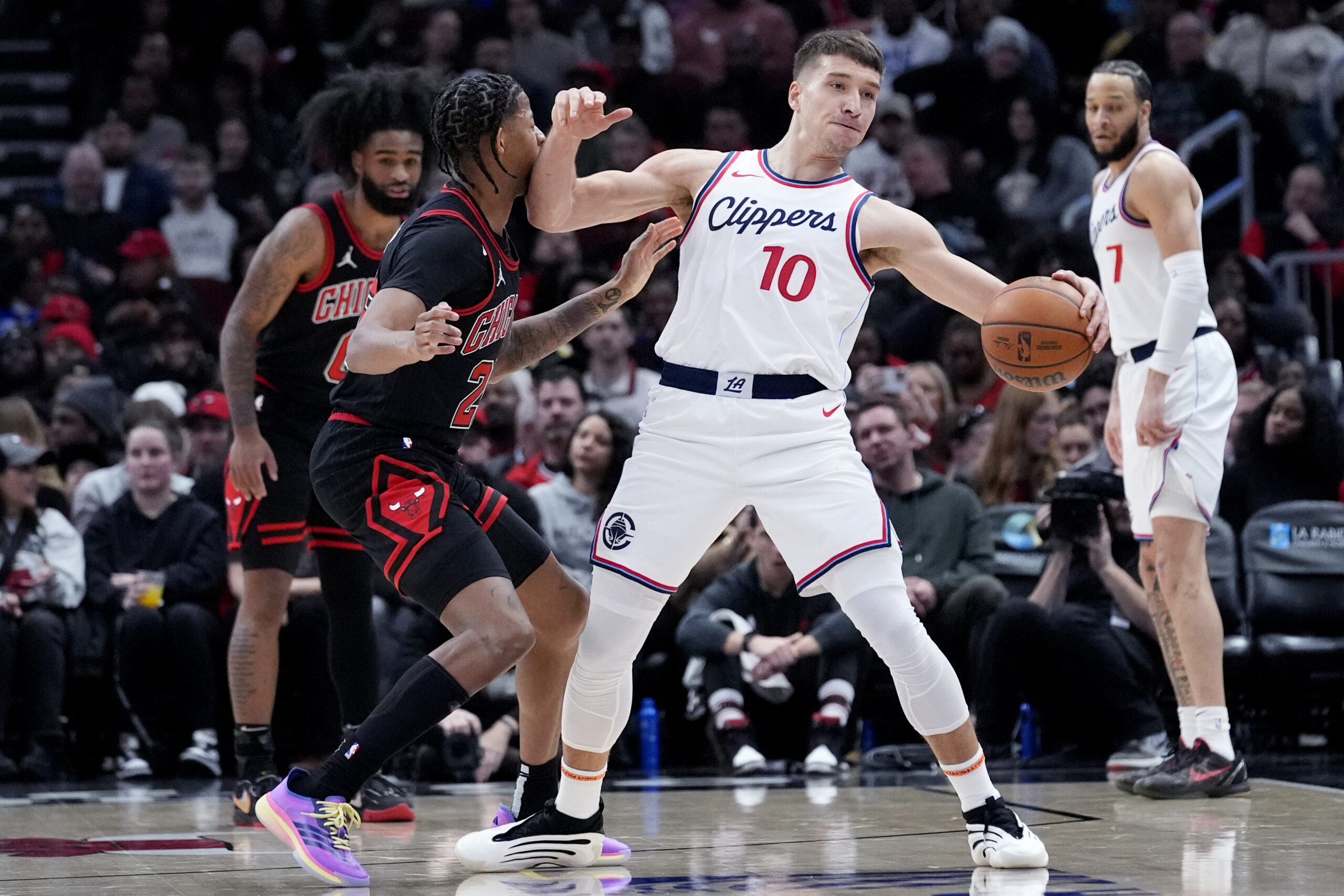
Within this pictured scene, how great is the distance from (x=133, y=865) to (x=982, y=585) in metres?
4.15

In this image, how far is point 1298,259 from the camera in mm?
10938

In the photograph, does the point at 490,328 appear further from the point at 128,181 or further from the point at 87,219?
the point at 128,181

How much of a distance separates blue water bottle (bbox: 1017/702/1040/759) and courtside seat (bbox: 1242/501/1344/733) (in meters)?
1.07

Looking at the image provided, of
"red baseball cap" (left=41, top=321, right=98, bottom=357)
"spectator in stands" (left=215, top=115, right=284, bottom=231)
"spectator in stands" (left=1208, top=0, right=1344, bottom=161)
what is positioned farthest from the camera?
"spectator in stands" (left=1208, top=0, right=1344, bottom=161)

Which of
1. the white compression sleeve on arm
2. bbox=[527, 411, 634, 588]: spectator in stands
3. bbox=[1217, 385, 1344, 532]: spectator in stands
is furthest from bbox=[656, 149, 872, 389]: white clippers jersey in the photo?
bbox=[1217, 385, 1344, 532]: spectator in stands

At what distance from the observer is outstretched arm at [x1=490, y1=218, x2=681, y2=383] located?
481cm

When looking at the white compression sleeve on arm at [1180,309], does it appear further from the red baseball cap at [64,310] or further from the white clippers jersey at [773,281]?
the red baseball cap at [64,310]

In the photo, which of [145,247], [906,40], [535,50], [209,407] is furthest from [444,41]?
[209,407]

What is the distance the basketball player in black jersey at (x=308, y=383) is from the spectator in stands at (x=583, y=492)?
2.21 meters

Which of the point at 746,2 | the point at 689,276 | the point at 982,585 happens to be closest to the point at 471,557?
the point at 689,276

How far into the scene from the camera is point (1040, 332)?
4344 mm

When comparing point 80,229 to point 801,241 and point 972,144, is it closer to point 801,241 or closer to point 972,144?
point 972,144

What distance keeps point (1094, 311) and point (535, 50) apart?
31.4 feet

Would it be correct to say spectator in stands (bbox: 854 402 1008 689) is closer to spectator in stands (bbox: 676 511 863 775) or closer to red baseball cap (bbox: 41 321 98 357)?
spectator in stands (bbox: 676 511 863 775)
